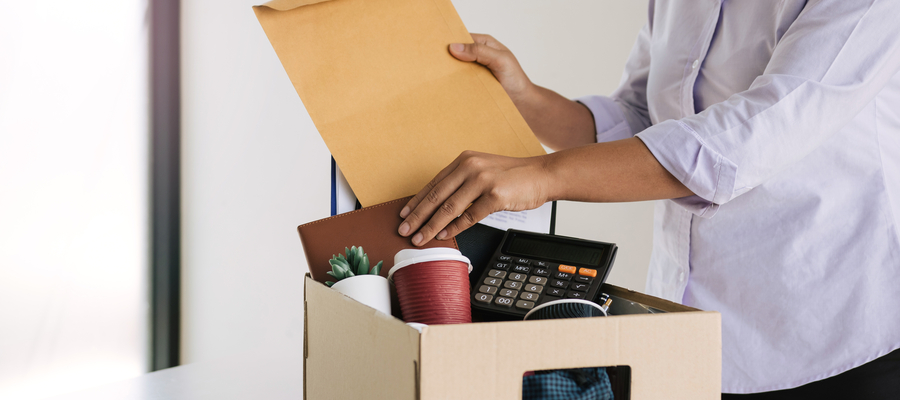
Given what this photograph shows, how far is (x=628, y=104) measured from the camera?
0.94 metres

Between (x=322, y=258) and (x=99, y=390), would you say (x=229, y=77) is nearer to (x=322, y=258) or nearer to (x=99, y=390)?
(x=99, y=390)

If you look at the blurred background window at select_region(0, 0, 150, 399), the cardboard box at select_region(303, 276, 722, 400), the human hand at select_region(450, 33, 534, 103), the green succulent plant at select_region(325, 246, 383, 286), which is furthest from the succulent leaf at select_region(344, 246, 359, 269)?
the blurred background window at select_region(0, 0, 150, 399)

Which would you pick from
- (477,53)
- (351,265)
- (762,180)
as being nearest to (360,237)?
(351,265)

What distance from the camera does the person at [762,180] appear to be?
0.51m

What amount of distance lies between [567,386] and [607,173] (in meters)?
0.21

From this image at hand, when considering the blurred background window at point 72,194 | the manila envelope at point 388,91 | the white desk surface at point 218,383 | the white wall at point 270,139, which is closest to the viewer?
the manila envelope at point 388,91

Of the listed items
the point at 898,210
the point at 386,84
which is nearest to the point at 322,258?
the point at 386,84

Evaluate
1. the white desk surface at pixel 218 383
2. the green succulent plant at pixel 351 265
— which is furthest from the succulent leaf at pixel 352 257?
the white desk surface at pixel 218 383

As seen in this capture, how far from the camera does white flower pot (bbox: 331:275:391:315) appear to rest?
0.44 m

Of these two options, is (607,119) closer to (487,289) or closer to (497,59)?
(497,59)

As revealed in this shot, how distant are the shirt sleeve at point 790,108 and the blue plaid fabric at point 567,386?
0.75 ft

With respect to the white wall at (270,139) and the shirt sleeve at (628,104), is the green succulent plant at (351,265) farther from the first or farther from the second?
the white wall at (270,139)

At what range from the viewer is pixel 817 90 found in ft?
1.67

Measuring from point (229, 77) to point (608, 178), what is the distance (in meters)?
1.52
